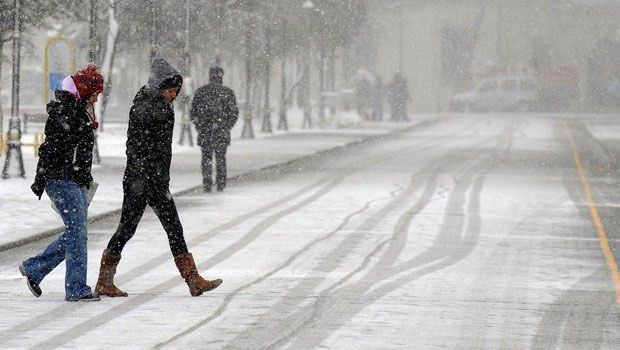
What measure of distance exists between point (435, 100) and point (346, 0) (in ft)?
102

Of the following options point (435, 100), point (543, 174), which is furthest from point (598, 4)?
point (543, 174)

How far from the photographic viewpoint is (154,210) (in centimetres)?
1162

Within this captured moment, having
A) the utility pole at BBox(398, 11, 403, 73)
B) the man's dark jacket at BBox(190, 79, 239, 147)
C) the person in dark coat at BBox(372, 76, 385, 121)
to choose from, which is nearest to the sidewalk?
the man's dark jacket at BBox(190, 79, 239, 147)

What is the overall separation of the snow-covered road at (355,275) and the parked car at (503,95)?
179 feet

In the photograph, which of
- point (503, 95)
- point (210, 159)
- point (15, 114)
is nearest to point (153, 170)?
point (210, 159)

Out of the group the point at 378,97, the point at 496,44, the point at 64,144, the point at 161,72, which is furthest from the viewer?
the point at 496,44

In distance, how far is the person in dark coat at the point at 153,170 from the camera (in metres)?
11.6

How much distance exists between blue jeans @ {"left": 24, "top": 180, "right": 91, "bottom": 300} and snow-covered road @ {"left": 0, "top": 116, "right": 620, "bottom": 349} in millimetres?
187

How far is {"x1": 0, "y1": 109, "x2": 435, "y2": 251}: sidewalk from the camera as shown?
1748cm

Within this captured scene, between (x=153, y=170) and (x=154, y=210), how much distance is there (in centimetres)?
30

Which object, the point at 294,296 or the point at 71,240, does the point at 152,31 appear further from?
the point at 71,240

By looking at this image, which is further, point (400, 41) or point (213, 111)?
point (400, 41)

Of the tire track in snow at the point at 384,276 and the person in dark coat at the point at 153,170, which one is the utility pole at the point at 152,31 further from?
the person in dark coat at the point at 153,170

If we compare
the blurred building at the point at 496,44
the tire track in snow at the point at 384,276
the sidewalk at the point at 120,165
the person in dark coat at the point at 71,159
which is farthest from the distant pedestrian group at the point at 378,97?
the person in dark coat at the point at 71,159
